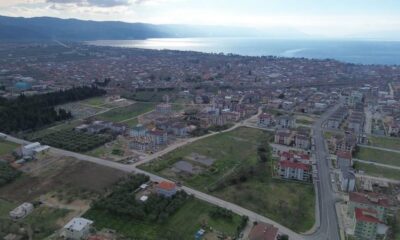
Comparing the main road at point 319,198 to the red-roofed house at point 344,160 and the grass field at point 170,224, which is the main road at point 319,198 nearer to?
the red-roofed house at point 344,160

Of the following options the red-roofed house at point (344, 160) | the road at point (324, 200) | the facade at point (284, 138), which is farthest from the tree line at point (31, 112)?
the red-roofed house at point (344, 160)

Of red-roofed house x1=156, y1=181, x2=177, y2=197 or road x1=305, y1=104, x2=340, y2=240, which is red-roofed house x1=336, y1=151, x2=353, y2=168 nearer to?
road x1=305, y1=104, x2=340, y2=240

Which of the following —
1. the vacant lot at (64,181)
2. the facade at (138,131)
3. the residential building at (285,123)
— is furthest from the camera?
the residential building at (285,123)

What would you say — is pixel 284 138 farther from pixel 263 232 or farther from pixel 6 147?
pixel 6 147

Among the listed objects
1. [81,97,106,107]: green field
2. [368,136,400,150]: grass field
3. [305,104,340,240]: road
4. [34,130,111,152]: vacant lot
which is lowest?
[81,97,106,107]: green field

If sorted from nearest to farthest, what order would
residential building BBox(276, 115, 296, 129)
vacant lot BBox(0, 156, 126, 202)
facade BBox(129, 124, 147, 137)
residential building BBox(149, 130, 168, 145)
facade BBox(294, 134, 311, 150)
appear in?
1. vacant lot BBox(0, 156, 126, 202)
2. residential building BBox(149, 130, 168, 145)
3. facade BBox(294, 134, 311, 150)
4. facade BBox(129, 124, 147, 137)
5. residential building BBox(276, 115, 296, 129)

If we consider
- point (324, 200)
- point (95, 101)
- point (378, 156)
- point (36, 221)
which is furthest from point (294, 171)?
point (95, 101)

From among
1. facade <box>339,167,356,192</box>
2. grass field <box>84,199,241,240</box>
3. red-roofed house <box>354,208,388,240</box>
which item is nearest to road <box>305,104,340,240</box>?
facade <box>339,167,356,192</box>
